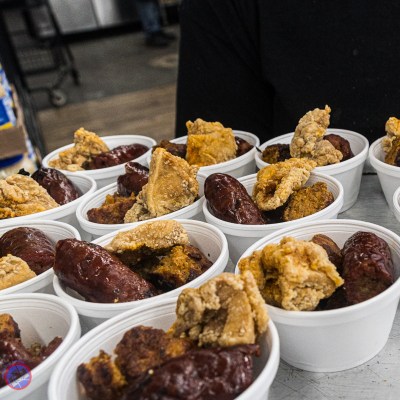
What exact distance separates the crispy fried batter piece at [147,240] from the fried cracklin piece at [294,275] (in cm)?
27

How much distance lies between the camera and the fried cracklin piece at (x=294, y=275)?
37.7 inches

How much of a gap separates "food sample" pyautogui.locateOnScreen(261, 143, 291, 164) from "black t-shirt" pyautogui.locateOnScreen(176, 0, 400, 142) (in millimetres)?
617

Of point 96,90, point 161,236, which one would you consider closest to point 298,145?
point 161,236

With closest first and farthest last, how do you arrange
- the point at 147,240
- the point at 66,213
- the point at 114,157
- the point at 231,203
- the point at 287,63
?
the point at 147,240, the point at 231,203, the point at 66,213, the point at 114,157, the point at 287,63

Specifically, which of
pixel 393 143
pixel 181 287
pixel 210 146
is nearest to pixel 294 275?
pixel 181 287

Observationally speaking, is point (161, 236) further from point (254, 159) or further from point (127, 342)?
point (254, 159)

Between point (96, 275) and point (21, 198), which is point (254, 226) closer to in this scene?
point (96, 275)

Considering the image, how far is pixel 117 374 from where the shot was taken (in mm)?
870

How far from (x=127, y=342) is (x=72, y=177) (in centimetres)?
113

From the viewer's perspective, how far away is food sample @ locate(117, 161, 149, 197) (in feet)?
5.42

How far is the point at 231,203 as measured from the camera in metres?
1.36

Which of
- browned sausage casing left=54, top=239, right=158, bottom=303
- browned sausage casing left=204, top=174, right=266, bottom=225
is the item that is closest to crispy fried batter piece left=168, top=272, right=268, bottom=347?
browned sausage casing left=54, top=239, right=158, bottom=303

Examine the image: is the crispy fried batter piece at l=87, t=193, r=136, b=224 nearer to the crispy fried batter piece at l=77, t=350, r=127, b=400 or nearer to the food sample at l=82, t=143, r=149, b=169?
the food sample at l=82, t=143, r=149, b=169

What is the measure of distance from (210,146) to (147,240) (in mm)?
608
